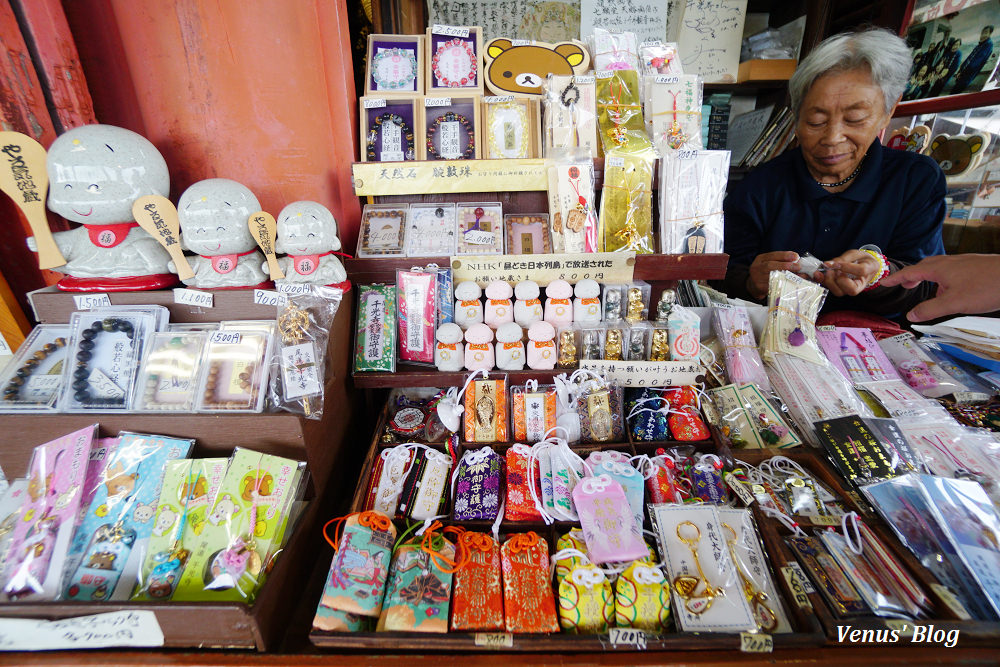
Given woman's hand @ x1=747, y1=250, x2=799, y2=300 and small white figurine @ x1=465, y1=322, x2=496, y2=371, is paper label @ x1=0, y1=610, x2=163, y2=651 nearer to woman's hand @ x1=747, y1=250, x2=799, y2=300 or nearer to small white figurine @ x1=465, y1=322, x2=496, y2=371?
small white figurine @ x1=465, y1=322, x2=496, y2=371

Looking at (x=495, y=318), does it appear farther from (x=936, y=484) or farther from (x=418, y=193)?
(x=936, y=484)

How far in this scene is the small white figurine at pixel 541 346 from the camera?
1.62 m

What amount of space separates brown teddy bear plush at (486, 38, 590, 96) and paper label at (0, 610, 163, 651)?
7.22ft

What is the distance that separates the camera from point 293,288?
4.68 feet

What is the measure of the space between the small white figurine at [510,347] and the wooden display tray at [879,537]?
0.97 metres

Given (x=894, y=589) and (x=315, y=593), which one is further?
(x=315, y=593)

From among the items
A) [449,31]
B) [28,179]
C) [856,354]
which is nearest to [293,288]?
[28,179]

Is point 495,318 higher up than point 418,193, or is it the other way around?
point 418,193

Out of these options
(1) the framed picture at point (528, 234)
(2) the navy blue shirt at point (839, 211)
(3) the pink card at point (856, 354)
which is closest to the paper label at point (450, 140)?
(1) the framed picture at point (528, 234)

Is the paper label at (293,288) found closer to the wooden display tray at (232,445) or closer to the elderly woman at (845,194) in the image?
the wooden display tray at (232,445)

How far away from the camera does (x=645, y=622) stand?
110cm

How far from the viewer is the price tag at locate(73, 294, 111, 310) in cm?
135

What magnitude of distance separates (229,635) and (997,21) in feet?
15.2

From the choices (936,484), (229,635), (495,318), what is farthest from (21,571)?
(936,484)
